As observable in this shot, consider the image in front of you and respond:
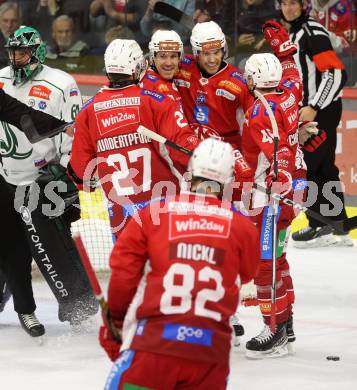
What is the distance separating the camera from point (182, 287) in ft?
12.3

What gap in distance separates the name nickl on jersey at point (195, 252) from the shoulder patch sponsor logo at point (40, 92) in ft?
8.54

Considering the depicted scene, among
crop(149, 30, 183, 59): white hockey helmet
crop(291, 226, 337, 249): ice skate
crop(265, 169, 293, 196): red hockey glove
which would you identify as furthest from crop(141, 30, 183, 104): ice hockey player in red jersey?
crop(291, 226, 337, 249): ice skate

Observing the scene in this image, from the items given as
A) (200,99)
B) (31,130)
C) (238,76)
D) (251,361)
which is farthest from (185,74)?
(251,361)

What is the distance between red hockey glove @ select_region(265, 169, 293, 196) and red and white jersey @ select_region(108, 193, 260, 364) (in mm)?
1730

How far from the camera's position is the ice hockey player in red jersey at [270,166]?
564 cm

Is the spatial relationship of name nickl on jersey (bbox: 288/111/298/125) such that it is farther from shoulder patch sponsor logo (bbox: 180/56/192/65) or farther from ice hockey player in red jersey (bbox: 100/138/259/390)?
ice hockey player in red jersey (bbox: 100/138/259/390)

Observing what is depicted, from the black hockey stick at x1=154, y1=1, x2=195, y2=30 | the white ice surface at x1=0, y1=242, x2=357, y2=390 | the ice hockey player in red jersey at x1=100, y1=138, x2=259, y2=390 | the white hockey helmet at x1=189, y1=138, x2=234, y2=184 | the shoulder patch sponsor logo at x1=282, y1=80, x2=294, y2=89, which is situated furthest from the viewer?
the black hockey stick at x1=154, y1=1, x2=195, y2=30

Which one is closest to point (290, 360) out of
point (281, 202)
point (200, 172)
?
point (281, 202)

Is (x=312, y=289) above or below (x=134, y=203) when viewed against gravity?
below

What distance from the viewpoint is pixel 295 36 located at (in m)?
8.38

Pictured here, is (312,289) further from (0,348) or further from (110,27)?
(110,27)

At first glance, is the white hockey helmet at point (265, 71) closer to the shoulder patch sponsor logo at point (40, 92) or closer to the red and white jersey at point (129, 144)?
the red and white jersey at point (129, 144)

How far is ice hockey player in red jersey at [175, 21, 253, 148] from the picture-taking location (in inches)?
235

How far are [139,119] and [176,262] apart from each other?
183 centimetres
